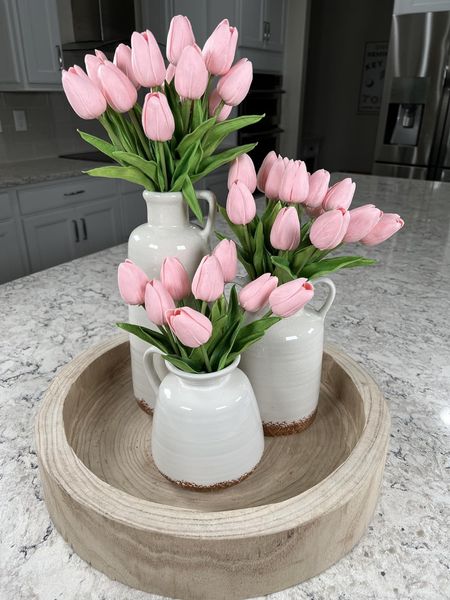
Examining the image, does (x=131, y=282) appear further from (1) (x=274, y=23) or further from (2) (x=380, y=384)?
(1) (x=274, y=23)

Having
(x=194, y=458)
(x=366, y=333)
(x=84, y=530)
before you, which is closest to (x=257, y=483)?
(x=194, y=458)

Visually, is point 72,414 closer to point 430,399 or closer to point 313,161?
point 430,399

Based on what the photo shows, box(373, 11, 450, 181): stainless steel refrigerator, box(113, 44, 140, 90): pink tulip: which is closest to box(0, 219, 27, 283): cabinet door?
box(113, 44, 140, 90): pink tulip

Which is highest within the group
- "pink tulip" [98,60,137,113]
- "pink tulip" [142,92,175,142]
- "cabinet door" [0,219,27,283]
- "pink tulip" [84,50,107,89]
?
"pink tulip" [84,50,107,89]

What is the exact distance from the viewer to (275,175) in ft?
1.65

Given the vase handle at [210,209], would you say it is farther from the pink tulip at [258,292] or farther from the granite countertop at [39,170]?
the granite countertop at [39,170]

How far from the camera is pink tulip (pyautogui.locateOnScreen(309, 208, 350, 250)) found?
17.4 inches

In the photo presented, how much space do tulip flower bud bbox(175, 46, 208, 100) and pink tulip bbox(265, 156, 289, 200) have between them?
0.11 m

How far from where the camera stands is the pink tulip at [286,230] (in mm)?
462

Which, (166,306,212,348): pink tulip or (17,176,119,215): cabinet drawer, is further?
(17,176,119,215): cabinet drawer

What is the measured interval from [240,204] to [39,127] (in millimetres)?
3340

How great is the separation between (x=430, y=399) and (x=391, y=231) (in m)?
0.36

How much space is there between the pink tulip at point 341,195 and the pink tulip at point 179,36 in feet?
0.67

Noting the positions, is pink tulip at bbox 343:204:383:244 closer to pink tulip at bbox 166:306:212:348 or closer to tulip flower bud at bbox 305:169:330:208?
tulip flower bud at bbox 305:169:330:208
